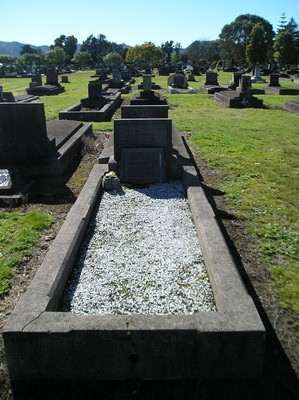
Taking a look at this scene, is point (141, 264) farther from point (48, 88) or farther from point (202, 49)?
point (202, 49)

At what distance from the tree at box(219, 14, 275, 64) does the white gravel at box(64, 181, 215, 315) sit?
256 ft

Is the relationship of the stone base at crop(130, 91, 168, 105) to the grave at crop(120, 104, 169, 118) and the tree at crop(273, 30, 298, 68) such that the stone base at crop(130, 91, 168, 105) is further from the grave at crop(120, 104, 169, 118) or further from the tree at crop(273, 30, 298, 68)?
the tree at crop(273, 30, 298, 68)

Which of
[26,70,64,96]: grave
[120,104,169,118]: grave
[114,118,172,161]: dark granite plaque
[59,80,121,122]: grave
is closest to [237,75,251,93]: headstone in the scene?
[59,80,121,122]: grave

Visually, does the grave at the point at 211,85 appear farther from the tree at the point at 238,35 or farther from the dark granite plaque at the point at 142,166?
the tree at the point at 238,35

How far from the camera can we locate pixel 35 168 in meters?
8.13

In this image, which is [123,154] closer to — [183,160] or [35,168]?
[183,160]

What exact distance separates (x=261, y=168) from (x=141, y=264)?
546 centimetres

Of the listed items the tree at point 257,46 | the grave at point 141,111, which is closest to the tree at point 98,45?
the tree at point 257,46

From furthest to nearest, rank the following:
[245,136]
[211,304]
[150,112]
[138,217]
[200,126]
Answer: [200,126]
[245,136]
[150,112]
[138,217]
[211,304]

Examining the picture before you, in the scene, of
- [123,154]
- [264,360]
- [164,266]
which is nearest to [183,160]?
[123,154]

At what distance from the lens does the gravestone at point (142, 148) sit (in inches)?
292

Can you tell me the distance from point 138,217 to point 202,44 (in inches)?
4900

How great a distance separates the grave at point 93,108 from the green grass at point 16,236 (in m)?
9.23

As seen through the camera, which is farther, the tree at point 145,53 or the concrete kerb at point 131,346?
the tree at point 145,53
